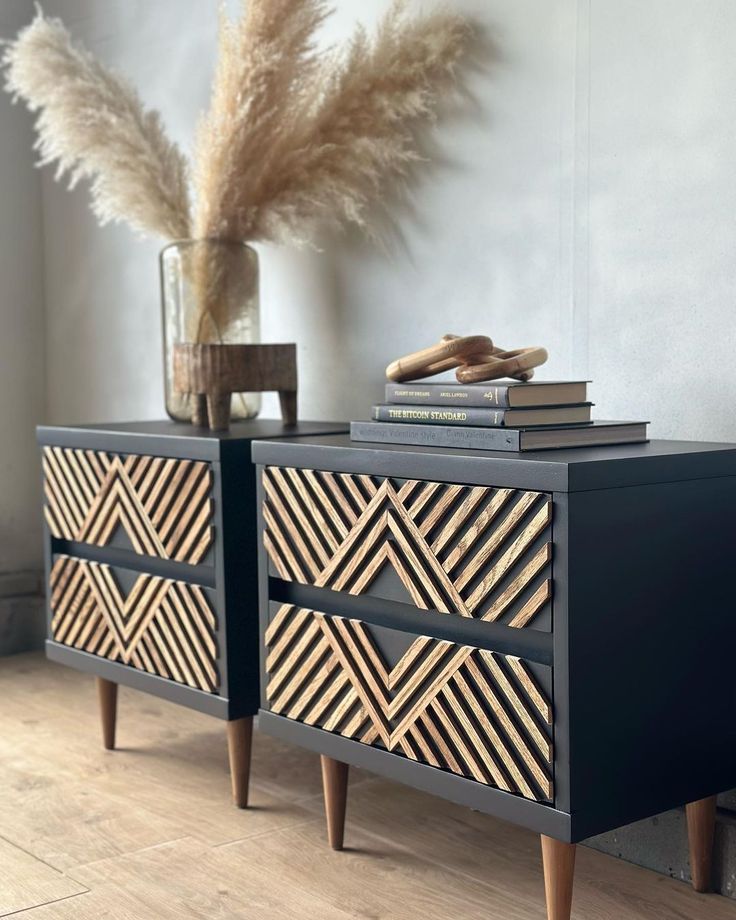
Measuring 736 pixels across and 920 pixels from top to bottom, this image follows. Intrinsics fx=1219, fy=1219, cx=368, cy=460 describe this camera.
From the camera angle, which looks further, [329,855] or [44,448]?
[44,448]

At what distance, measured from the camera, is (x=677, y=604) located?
1710mm

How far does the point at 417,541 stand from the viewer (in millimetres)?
1777

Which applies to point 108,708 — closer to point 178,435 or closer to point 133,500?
point 133,500

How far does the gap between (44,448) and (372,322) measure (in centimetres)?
77

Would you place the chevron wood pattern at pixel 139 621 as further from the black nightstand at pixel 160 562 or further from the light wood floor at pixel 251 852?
the light wood floor at pixel 251 852

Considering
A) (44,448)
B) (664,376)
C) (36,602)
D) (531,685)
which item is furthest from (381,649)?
(36,602)

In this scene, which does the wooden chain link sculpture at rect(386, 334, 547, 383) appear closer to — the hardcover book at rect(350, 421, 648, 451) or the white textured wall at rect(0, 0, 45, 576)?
the hardcover book at rect(350, 421, 648, 451)

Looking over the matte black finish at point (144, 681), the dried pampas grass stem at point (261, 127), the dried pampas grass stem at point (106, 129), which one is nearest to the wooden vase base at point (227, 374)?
the dried pampas grass stem at point (261, 127)

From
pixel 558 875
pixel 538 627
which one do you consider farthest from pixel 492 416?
pixel 558 875

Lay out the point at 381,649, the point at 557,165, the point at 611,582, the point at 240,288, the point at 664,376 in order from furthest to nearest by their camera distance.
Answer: the point at 240,288 < the point at 557,165 < the point at 664,376 < the point at 381,649 < the point at 611,582

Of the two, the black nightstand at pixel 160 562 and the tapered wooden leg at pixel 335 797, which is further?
the black nightstand at pixel 160 562

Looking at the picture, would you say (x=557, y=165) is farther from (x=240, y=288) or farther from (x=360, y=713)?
(x=360, y=713)

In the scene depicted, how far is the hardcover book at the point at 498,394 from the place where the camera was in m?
1.76

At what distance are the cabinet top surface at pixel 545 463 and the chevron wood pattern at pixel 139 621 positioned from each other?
50 cm
